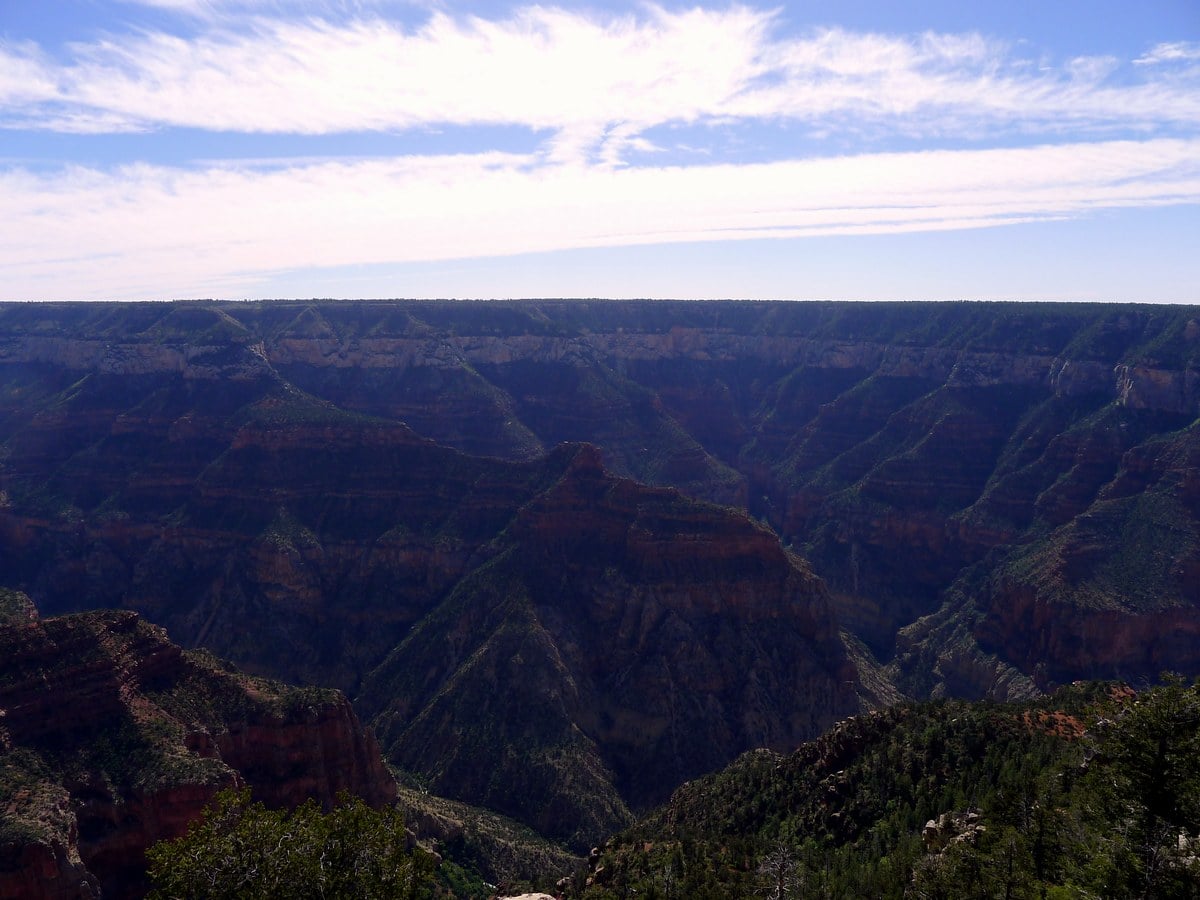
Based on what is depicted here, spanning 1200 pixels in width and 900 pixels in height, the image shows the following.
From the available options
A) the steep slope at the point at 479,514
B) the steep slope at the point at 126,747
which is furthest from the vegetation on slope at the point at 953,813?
the steep slope at the point at 479,514

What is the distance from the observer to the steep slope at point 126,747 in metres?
60.8

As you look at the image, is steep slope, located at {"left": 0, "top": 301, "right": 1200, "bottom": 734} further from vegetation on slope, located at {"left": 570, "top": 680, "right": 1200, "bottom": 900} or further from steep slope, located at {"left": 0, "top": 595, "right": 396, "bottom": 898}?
vegetation on slope, located at {"left": 570, "top": 680, "right": 1200, "bottom": 900}

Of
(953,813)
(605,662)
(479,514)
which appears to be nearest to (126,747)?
(953,813)

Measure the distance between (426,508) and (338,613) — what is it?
2169 cm

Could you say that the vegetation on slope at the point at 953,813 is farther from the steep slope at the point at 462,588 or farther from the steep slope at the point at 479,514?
the steep slope at the point at 479,514

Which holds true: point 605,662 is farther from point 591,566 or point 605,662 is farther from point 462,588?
point 462,588

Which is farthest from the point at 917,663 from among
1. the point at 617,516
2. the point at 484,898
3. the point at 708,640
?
the point at 484,898

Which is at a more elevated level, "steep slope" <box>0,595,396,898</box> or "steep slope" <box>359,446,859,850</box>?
"steep slope" <box>0,595,396,898</box>

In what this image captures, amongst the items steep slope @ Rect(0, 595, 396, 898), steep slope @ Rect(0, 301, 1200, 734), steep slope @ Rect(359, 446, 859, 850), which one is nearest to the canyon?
steep slope @ Rect(359, 446, 859, 850)

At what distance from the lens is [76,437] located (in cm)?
18600

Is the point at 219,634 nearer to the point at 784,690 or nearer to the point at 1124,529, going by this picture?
the point at 784,690

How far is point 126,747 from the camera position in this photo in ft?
226

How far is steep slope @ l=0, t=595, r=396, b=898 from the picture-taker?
60812 millimetres

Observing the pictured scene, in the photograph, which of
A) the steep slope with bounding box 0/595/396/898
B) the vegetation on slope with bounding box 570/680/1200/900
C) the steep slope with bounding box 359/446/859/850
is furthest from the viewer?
the steep slope with bounding box 359/446/859/850
